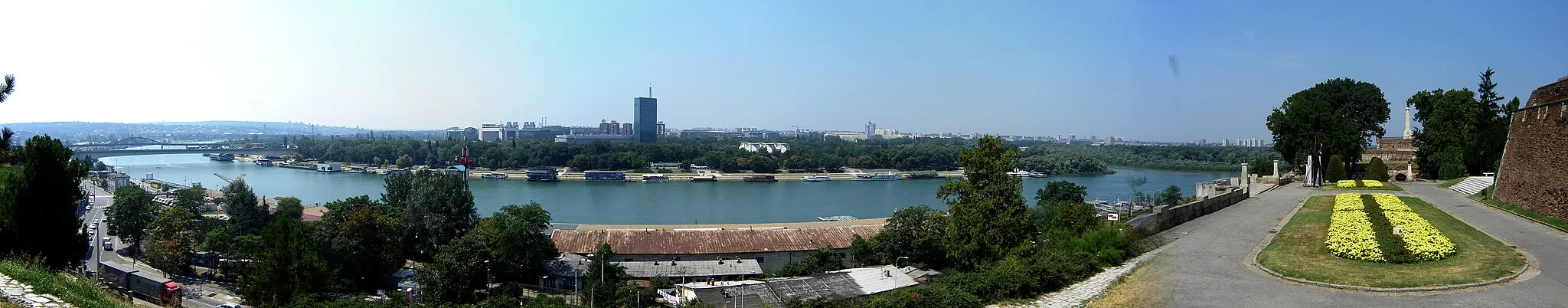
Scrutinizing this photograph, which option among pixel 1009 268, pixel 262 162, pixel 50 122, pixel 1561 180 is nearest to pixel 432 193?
pixel 1009 268

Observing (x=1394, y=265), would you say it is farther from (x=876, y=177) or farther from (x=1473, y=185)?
(x=876, y=177)

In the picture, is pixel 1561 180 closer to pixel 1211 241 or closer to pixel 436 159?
pixel 1211 241

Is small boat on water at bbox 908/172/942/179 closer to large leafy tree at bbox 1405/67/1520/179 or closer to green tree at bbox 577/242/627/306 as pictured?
large leafy tree at bbox 1405/67/1520/179

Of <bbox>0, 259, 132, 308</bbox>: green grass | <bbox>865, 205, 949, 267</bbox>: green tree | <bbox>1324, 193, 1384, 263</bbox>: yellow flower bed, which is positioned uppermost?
<bbox>1324, 193, 1384, 263</bbox>: yellow flower bed

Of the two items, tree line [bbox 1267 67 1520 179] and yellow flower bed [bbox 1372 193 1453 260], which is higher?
tree line [bbox 1267 67 1520 179]

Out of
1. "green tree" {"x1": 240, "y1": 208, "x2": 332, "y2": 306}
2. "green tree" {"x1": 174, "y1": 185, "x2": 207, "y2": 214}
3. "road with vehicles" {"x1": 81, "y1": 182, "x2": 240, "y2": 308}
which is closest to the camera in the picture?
"green tree" {"x1": 240, "y1": 208, "x2": 332, "y2": 306}

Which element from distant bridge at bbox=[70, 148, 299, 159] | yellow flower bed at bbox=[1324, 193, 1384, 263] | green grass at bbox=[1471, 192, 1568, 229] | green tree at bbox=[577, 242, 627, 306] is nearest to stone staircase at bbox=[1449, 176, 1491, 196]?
green grass at bbox=[1471, 192, 1568, 229]

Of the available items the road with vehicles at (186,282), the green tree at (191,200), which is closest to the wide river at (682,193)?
the green tree at (191,200)

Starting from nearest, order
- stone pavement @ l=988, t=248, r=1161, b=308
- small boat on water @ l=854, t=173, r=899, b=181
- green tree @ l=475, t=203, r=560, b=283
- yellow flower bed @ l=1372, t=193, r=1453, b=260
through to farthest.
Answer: stone pavement @ l=988, t=248, r=1161, b=308, yellow flower bed @ l=1372, t=193, r=1453, b=260, green tree @ l=475, t=203, r=560, b=283, small boat on water @ l=854, t=173, r=899, b=181
